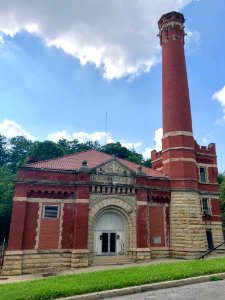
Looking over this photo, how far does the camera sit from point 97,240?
69.6 feet

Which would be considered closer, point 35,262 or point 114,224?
point 35,262

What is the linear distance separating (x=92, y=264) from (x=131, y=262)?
3.16 metres

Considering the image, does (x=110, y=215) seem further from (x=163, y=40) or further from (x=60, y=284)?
(x=163, y=40)

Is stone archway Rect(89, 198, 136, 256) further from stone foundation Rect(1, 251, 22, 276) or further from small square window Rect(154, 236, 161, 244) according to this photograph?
stone foundation Rect(1, 251, 22, 276)

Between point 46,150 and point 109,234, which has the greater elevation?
point 46,150

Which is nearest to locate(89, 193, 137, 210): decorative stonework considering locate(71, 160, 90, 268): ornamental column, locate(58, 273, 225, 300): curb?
locate(71, 160, 90, 268): ornamental column

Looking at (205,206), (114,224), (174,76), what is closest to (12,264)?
(114,224)

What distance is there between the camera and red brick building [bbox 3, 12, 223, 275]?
756 inches

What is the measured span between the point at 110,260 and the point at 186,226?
725 cm

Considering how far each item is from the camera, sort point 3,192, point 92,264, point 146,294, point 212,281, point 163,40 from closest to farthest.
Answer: point 146,294 → point 212,281 → point 92,264 → point 163,40 → point 3,192

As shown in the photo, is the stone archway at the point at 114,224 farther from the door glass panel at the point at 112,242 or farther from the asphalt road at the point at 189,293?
the asphalt road at the point at 189,293

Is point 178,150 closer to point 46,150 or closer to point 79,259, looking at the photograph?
point 79,259

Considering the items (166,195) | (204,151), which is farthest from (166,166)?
(204,151)

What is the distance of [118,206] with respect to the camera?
2189 cm
